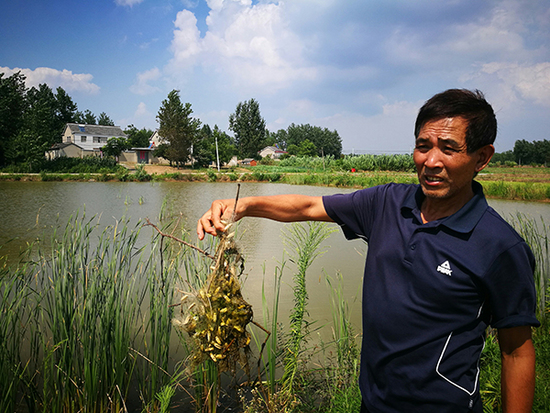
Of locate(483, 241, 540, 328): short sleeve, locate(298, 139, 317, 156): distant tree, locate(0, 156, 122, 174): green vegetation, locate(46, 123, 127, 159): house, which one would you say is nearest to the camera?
locate(483, 241, 540, 328): short sleeve

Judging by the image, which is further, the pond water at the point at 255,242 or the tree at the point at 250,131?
the tree at the point at 250,131

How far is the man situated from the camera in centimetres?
114

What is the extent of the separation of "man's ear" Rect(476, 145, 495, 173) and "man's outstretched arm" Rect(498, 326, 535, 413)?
0.59 m

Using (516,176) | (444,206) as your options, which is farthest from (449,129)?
(516,176)

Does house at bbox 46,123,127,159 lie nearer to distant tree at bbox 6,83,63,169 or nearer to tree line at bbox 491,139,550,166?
distant tree at bbox 6,83,63,169

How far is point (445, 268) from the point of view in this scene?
46.3 inches

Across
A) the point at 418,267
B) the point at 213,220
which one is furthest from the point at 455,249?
the point at 213,220

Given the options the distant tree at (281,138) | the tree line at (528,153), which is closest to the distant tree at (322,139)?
the distant tree at (281,138)

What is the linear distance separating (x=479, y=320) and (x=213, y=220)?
1.02 metres

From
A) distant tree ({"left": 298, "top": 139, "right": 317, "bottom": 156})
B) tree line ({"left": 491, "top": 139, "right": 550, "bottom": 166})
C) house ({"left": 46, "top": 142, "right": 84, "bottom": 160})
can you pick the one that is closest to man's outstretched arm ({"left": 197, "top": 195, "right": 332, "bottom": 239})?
house ({"left": 46, "top": 142, "right": 84, "bottom": 160})

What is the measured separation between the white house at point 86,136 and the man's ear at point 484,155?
166 feet

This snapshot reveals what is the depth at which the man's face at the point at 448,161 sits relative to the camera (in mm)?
1271

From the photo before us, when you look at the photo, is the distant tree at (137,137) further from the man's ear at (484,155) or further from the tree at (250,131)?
the man's ear at (484,155)

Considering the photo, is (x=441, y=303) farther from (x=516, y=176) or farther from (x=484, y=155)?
(x=516, y=176)
